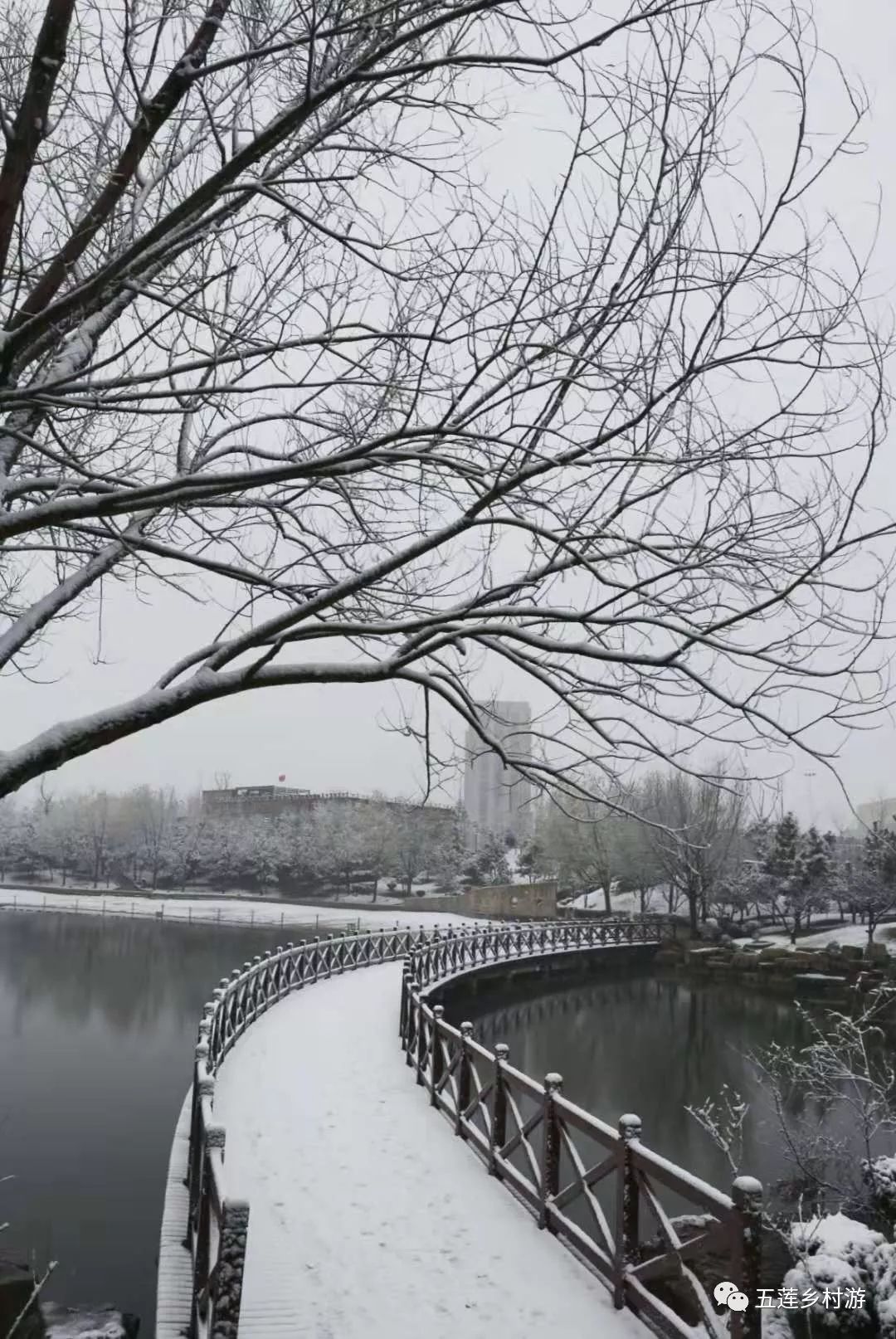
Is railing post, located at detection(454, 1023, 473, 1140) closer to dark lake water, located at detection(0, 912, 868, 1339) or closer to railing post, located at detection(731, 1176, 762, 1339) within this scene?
dark lake water, located at detection(0, 912, 868, 1339)

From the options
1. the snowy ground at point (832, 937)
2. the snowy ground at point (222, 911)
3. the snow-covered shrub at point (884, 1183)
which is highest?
the snow-covered shrub at point (884, 1183)

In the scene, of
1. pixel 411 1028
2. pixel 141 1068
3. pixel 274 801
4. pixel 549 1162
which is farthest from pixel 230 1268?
pixel 274 801

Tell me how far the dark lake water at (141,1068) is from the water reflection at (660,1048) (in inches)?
2.0

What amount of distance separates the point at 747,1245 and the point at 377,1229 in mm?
3093

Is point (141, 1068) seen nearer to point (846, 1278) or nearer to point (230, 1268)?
point (846, 1278)

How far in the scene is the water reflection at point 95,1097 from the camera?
1084cm

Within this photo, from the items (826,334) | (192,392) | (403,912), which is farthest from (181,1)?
(403,912)

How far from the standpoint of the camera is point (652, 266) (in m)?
4.09

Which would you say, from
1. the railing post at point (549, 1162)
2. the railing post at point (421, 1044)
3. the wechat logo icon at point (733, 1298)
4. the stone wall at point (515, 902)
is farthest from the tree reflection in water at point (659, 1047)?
the stone wall at point (515, 902)

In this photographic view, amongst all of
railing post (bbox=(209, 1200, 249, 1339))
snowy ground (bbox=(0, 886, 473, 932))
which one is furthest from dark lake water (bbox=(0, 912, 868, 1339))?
snowy ground (bbox=(0, 886, 473, 932))

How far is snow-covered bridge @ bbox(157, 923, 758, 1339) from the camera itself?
5176 mm

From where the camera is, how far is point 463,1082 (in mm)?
9680

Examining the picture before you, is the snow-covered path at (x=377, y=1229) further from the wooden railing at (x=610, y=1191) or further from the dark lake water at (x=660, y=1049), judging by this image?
the dark lake water at (x=660, y=1049)

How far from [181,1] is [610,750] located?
12.5 ft
